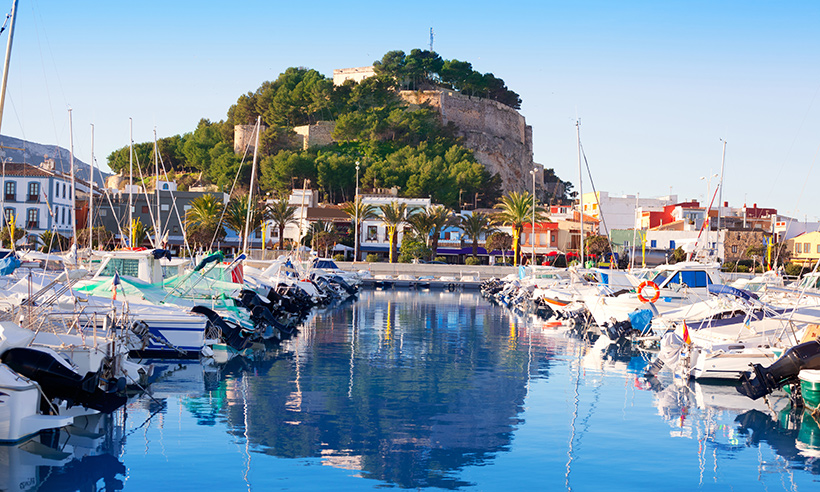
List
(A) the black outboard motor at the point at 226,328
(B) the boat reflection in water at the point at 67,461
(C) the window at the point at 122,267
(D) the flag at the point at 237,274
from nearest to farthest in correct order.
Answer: (B) the boat reflection in water at the point at 67,461
(A) the black outboard motor at the point at 226,328
(C) the window at the point at 122,267
(D) the flag at the point at 237,274

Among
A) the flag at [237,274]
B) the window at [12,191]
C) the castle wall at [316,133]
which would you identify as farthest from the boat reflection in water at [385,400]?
the castle wall at [316,133]

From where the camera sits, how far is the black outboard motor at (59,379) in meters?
11.7

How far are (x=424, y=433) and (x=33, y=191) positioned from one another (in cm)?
6000

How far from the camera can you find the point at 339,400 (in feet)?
50.9

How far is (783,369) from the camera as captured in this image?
48.5 ft

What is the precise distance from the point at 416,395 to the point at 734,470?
6.60m

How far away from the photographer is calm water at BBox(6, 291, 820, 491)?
35.2ft

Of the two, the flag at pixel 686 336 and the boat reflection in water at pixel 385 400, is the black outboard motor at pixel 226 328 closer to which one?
the boat reflection in water at pixel 385 400

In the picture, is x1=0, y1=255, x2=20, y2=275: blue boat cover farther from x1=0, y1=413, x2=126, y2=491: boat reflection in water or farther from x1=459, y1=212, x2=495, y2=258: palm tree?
x1=459, y1=212, x2=495, y2=258: palm tree

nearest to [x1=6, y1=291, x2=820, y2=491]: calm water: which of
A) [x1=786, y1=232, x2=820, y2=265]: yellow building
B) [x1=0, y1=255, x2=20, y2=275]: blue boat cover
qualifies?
[x1=0, y1=255, x2=20, y2=275]: blue boat cover

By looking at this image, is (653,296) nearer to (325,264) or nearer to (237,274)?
(237,274)

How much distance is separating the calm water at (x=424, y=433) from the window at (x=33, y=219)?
49803mm

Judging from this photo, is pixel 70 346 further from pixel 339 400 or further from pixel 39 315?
pixel 339 400

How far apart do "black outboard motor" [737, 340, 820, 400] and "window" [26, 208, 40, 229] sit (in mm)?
60338
